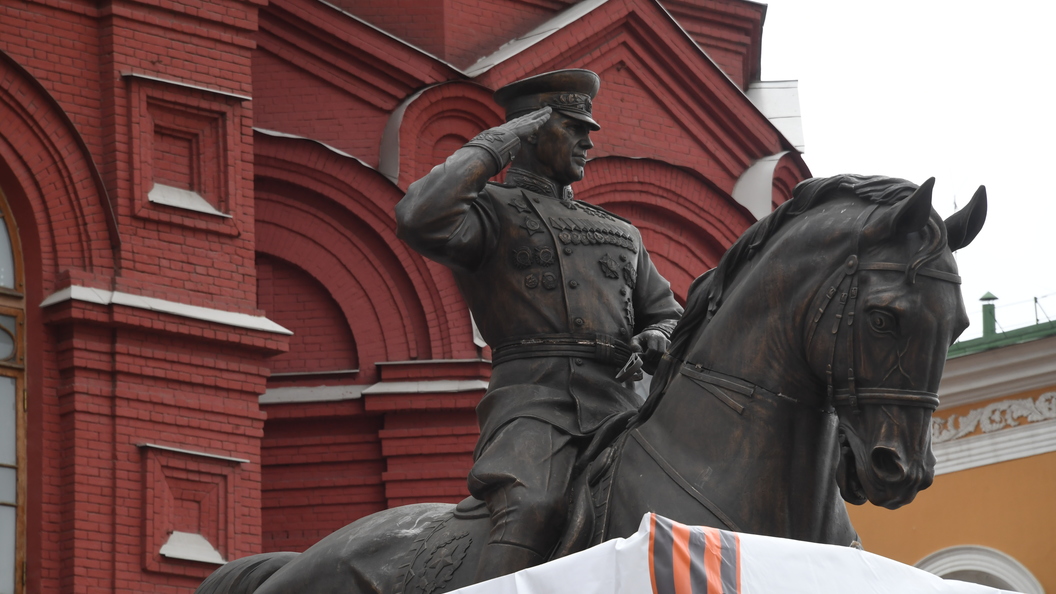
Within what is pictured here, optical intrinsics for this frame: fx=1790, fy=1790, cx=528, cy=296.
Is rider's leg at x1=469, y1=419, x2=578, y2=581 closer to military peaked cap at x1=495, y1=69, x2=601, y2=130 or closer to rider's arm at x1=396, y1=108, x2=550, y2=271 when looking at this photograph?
rider's arm at x1=396, y1=108, x2=550, y2=271

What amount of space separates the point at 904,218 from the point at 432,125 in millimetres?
10886

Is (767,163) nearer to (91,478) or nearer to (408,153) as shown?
(408,153)

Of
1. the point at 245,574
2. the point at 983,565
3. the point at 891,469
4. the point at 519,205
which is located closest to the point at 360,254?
the point at 983,565

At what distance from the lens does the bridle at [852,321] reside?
212 inches

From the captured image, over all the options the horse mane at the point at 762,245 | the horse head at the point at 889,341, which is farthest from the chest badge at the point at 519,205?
the horse head at the point at 889,341

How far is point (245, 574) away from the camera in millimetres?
7270

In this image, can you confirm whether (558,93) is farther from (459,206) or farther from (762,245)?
(762,245)

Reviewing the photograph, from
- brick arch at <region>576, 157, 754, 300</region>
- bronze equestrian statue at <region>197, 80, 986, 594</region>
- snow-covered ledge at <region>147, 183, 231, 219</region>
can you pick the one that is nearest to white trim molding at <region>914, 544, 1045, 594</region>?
brick arch at <region>576, 157, 754, 300</region>

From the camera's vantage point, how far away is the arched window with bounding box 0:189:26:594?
1248 cm

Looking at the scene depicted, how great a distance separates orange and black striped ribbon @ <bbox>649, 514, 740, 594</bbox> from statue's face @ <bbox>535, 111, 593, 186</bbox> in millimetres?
2269

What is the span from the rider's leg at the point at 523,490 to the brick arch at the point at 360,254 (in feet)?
31.0

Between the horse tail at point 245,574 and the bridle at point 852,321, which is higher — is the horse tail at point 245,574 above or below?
below

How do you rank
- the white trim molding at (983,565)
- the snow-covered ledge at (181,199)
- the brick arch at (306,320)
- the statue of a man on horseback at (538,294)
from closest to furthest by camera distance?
1. the statue of a man on horseback at (538,294)
2. the snow-covered ledge at (181,199)
3. the brick arch at (306,320)
4. the white trim molding at (983,565)

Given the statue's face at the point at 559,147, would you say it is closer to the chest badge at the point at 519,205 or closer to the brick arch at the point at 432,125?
the chest badge at the point at 519,205
